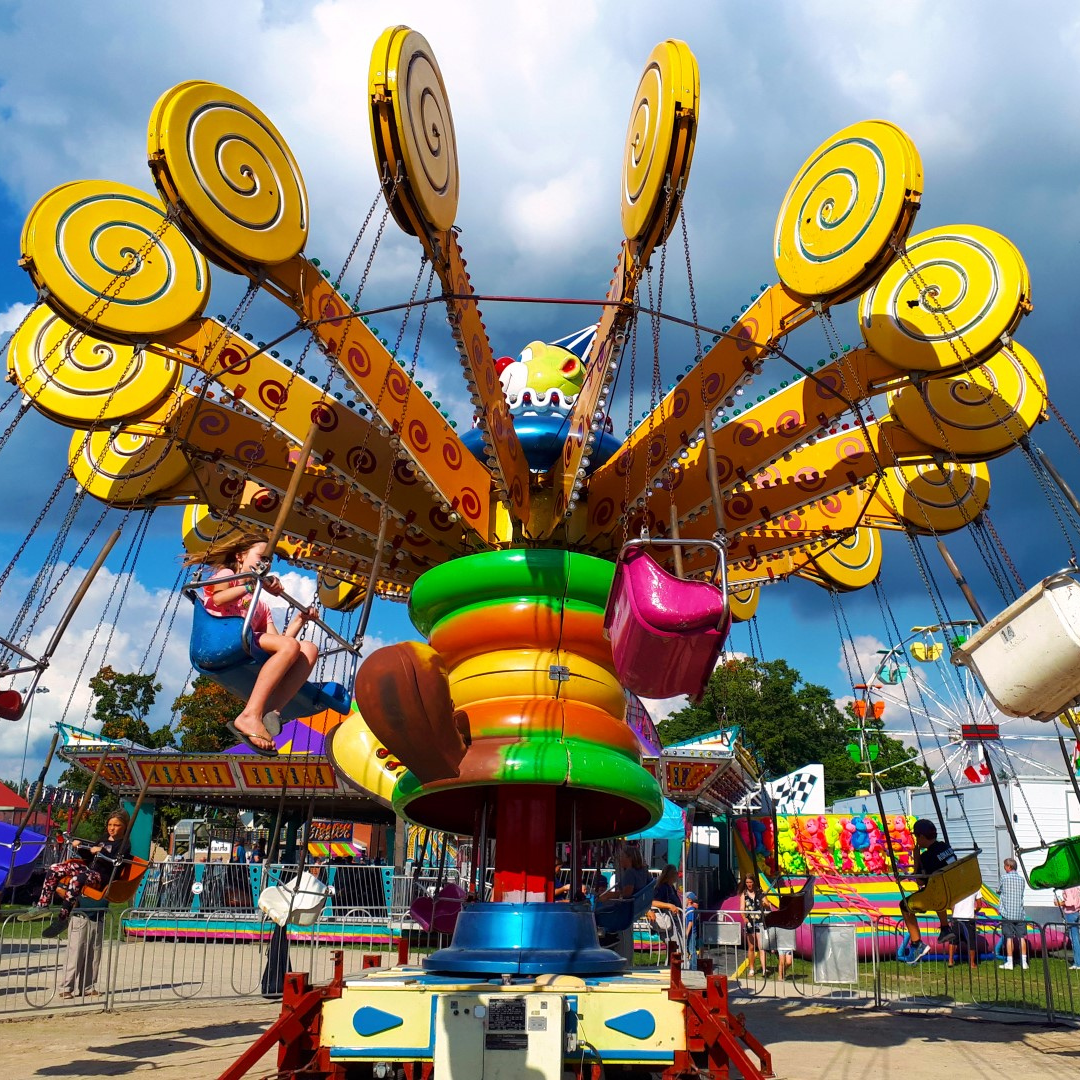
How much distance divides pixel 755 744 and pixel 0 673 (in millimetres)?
48872

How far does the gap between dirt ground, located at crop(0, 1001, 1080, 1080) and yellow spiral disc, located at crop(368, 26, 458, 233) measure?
193 inches

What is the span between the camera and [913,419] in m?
7.19

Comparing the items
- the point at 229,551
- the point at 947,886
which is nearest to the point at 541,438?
the point at 229,551

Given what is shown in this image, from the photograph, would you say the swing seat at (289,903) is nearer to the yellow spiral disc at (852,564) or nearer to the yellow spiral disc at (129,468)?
the yellow spiral disc at (129,468)

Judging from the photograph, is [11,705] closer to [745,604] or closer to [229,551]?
[229,551]

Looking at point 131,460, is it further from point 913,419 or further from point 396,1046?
point 913,419

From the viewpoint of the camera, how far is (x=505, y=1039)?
4500 millimetres

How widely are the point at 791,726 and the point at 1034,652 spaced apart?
48.6 meters

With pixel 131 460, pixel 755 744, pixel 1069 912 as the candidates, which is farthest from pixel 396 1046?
pixel 755 744

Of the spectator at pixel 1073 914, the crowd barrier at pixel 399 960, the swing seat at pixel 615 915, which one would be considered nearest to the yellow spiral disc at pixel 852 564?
the crowd barrier at pixel 399 960

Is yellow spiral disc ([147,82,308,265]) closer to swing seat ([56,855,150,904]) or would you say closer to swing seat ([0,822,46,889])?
swing seat ([0,822,46,889])

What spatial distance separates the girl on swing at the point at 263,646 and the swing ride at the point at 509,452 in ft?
1.00

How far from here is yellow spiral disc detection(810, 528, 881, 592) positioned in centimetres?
945

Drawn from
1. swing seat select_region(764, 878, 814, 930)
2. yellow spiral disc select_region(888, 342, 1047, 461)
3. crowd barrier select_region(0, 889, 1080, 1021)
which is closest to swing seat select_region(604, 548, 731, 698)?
crowd barrier select_region(0, 889, 1080, 1021)
